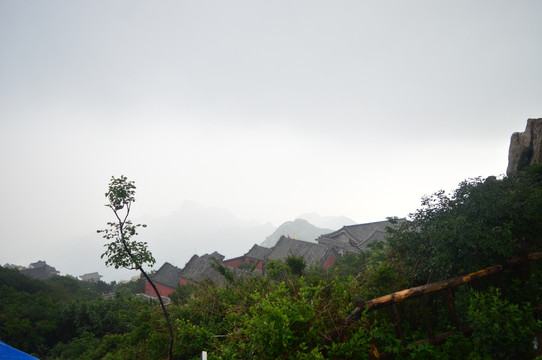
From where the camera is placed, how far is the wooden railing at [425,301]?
12.9 feet

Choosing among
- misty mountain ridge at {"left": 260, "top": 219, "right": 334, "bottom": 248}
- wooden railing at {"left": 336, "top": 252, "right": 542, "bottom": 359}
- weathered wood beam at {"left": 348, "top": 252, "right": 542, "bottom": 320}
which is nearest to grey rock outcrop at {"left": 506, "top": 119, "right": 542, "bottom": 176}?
weathered wood beam at {"left": 348, "top": 252, "right": 542, "bottom": 320}

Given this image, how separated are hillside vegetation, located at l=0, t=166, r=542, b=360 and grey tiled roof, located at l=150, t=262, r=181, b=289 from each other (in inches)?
1111

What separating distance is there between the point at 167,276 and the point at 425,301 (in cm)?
3649

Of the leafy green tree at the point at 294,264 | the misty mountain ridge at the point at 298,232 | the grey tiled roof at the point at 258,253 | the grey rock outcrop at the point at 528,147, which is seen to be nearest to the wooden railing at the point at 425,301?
the leafy green tree at the point at 294,264

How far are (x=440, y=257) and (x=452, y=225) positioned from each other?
0.86 metres

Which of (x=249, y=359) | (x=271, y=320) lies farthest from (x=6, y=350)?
(x=271, y=320)

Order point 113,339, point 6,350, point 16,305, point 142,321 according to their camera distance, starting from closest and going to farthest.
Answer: point 6,350, point 142,321, point 113,339, point 16,305

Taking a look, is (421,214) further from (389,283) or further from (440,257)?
(389,283)

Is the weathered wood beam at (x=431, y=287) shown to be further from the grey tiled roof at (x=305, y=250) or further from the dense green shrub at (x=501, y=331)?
the grey tiled roof at (x=305, y=250)

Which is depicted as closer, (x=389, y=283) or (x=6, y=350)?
(x=6, y=350)

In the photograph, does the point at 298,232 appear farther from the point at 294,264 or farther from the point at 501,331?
the point at 501,331

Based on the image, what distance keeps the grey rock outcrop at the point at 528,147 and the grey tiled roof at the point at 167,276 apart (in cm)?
3503

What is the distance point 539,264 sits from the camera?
6199 millimetres

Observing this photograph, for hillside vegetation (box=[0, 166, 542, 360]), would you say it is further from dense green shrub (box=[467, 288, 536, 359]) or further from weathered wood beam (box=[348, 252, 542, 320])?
weathered wood beam (box=[348, 252, 542, 320])
